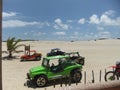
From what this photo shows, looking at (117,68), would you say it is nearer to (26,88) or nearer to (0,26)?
(26,88)

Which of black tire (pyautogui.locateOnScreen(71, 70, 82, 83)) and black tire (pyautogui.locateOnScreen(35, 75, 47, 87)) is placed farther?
black tire (pyautogui.locateOnScreen(71, 70, 82, 83))

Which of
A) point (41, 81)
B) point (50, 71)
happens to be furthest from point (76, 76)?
point (41, 81)

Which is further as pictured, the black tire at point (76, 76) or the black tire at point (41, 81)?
the black tire at point (76, 76)

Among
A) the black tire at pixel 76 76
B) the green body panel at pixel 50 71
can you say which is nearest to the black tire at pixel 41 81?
the green body panel at pixel 50 71

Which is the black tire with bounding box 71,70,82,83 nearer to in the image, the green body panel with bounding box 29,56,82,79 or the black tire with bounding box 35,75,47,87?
the green body panel with bounding box 29,56,82,79

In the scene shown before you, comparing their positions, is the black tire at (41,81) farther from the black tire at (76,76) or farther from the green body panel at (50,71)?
the black tire at (76,76)

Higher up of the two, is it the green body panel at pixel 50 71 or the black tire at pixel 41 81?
the green body panel at pixel 50 71

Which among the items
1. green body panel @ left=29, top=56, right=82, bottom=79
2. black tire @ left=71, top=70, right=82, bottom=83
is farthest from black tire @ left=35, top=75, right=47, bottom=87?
black tire @ left=71, top=70, right=82, bottom=83

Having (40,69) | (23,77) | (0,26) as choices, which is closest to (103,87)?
(0,26)

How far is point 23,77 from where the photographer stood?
13.8 meters

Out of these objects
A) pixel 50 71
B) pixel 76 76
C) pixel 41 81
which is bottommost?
pixel 41 81

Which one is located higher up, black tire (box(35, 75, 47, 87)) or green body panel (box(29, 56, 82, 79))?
green body panel (box(29, 56, 82, 79))

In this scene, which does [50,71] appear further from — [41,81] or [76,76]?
[76,76]

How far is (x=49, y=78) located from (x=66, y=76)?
0.71 meters
